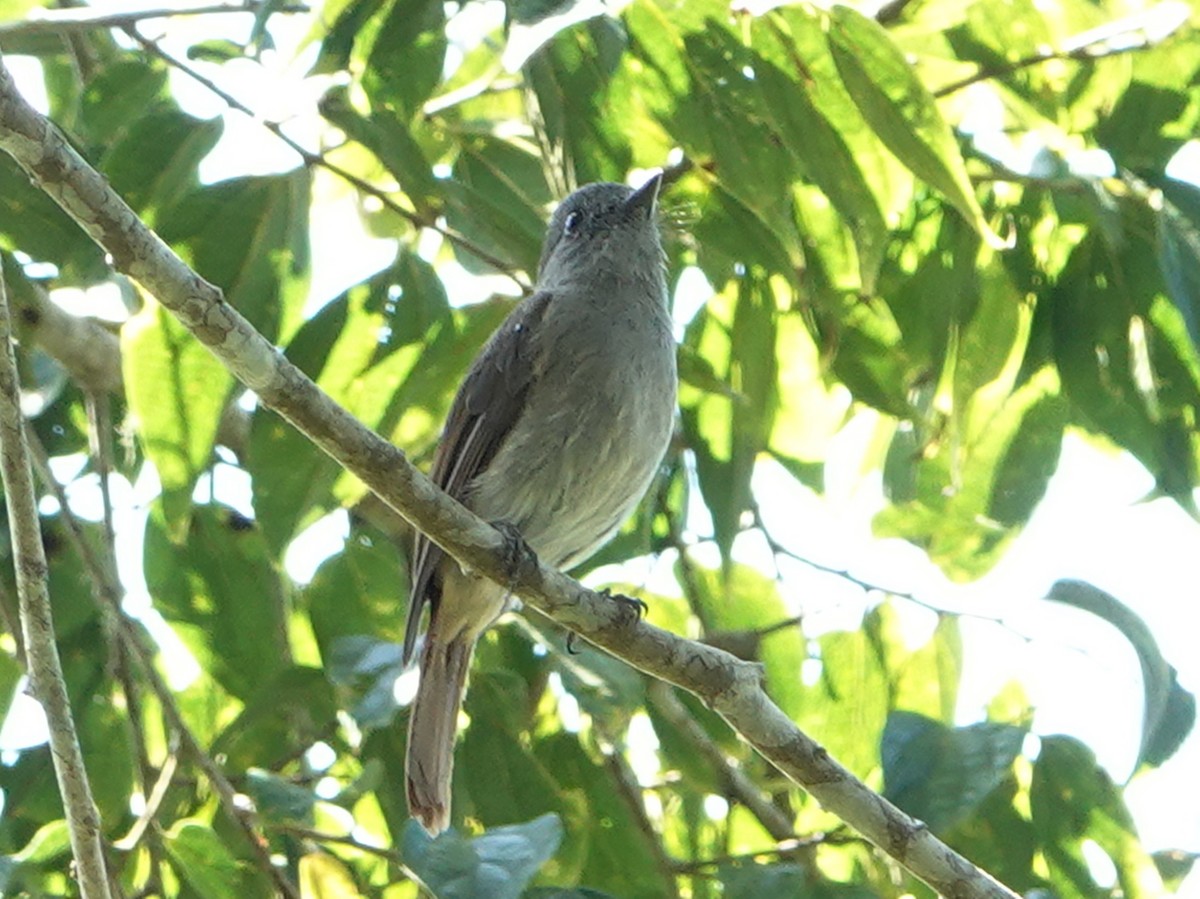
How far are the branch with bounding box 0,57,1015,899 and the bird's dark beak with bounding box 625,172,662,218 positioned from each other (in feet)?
4.30

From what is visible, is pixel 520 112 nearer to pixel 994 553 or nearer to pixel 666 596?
pixel 666 596

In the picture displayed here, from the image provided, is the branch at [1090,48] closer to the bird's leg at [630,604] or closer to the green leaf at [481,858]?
the bird's leg at [630,604]

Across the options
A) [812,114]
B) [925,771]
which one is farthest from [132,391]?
[925,771]

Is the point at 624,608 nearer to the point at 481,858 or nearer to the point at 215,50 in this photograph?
the point at 481,858

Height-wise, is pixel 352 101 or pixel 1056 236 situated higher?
pixel 352 101

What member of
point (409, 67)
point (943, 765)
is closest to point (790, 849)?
point (943, 765)

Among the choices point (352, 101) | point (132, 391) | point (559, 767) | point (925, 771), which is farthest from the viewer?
point (559, 767)

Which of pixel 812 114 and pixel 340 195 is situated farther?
pixel 340 195

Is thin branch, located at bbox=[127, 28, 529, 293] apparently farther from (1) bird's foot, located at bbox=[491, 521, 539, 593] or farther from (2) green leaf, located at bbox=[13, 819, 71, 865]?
(2) green leaf, located at bbox=[13, 819, 71, 865]

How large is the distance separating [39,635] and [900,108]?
6.03ft

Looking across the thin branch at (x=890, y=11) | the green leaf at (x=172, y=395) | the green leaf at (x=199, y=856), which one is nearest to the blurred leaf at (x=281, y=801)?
the green leaf at (x=199, y=856)

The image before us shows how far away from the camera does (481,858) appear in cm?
272

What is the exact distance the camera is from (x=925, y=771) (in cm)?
327

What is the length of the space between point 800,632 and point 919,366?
2.33 feet
